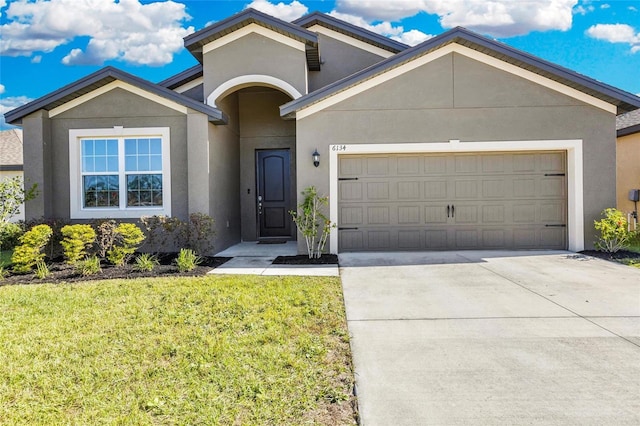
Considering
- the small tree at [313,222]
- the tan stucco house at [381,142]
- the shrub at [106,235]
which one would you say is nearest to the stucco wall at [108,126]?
the tan stucco house at [381,142]

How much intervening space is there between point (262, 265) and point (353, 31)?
324 inches

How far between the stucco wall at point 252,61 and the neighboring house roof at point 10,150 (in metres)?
11.0

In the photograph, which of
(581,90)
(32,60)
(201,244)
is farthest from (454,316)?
(32,60)

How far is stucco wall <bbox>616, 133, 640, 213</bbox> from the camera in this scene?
1366 cm

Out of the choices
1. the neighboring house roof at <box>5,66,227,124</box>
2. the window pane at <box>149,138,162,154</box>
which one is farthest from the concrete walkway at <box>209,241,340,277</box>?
the neighboring house roof at <box>5,66,227,124</box>

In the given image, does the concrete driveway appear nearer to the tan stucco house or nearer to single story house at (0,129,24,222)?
the tan stucco house

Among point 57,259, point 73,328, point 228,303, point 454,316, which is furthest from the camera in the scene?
point 57,259

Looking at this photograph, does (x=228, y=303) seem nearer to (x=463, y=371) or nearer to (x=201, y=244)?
(x=463, y=371)

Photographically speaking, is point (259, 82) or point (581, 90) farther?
point (259, 82)

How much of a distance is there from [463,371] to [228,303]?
10.4ft

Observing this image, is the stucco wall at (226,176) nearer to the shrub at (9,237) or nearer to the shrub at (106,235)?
the shrub at (106,235)

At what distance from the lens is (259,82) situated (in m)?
10.8

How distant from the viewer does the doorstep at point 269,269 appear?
305 inches

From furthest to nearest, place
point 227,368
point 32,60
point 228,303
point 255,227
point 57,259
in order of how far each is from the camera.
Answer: point 32,60 < point 255,227 < point 57,259 < point 228,303 < point 227,368
